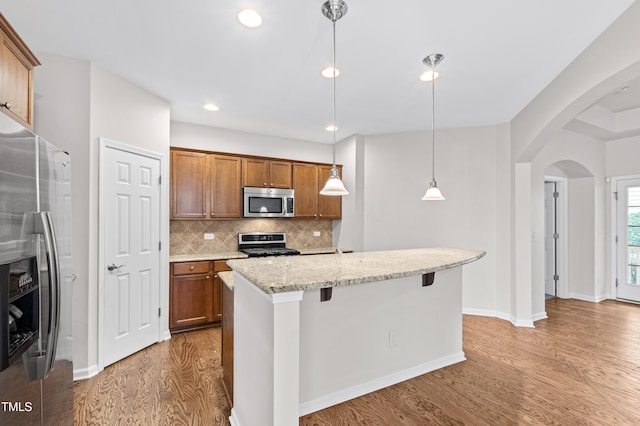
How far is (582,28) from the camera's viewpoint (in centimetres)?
226

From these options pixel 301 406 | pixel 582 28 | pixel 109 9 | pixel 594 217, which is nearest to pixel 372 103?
pixel 582 28

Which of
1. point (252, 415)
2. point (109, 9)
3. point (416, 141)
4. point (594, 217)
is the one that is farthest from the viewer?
point (594, 217)

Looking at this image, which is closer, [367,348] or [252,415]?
[252,415]

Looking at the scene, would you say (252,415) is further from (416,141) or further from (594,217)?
(594,217)

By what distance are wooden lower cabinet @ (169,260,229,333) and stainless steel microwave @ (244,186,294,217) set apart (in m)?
0.91

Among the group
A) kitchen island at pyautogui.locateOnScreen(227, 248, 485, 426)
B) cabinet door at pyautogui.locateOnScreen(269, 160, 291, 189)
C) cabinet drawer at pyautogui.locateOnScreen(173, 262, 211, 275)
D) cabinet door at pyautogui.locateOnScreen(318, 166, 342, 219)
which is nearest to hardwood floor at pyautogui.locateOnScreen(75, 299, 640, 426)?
kitchen island at pyautogui.locateOnScreen(227, 248, 485, 426)

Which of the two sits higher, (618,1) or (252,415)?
(618,1)

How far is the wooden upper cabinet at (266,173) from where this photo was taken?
172 inches

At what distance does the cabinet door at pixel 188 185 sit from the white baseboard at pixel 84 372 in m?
1.80

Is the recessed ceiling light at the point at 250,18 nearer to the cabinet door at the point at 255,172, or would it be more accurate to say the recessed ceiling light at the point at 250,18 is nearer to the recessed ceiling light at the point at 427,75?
the recessed ceiling light at the point at 427,75

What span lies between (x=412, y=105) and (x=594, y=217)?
3.98 m

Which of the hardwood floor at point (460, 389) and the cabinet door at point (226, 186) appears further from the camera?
the cabinet door at point (226, 186)

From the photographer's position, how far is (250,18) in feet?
6.65

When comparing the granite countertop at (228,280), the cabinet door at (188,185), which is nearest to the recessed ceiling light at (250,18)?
the granite countertop at (228,280)
